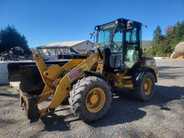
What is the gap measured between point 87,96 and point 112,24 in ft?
8.49

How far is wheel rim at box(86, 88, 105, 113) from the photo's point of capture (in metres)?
3.05

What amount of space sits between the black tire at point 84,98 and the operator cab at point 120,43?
1389mm

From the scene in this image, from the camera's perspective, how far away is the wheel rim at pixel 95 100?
3051 millimetres

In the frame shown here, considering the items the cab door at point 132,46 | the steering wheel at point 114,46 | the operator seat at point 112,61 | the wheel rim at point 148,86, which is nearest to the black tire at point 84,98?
the operator seat at point 112,61

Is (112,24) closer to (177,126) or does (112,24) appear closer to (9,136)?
(177,126)

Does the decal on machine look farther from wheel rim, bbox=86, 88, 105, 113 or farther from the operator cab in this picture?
the operator cab

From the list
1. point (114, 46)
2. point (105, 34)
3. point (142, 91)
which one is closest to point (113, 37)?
point (114, 46)

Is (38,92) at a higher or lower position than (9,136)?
higher

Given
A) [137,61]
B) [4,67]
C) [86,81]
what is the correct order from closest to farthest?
[86,81]
[137,61]
[4,67]

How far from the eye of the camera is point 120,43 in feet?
14.0

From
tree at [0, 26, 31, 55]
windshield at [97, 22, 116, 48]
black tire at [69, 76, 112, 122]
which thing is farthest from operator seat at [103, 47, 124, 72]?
tree at [0, 26, 31, 55]

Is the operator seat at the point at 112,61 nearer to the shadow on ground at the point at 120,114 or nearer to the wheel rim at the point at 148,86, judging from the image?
the shadow on ground at the point at 120,114

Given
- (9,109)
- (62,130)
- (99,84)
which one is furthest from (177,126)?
(9,109)

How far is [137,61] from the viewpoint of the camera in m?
4.62
